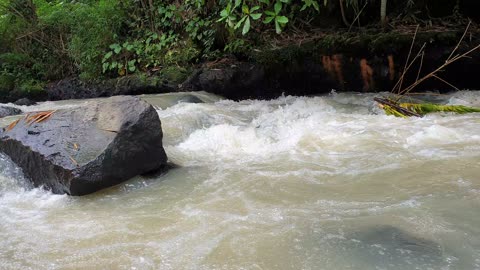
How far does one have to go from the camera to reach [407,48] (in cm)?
684

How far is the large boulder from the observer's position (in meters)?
3.72

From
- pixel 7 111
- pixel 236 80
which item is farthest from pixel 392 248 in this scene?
pixel 7 111

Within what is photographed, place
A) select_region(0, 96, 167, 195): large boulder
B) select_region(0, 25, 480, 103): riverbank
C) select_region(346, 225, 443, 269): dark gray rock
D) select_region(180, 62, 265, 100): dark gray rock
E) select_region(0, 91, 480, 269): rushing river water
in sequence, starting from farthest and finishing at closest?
1. select_region(180, 62, 265, 100): dark gray rock
2. select_region(0, 25, 480, 103): riverbank
3. select_region(0, 96, 167, 195): large boulder
4. select_region(0, 91, 480, 269): rushing river water
5. select_region(346, 225, 443, 269): dark gray rock

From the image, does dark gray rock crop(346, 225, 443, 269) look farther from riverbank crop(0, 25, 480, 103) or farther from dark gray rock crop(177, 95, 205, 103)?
dark gray rock crop(177, 95, 205, 103)

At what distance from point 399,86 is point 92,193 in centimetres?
516

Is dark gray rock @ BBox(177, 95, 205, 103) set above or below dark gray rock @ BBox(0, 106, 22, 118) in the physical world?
below

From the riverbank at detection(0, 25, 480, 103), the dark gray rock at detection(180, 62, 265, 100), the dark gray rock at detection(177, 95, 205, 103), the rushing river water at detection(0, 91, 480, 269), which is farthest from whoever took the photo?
the dark gray rock at detection(180, 62, 265, 100)

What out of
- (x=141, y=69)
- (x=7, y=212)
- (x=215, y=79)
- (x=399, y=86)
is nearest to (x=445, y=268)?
(x=7, y=212)

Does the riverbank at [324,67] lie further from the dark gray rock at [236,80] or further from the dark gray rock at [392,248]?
the dark gray rock at [392,248]

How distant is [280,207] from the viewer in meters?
3.09

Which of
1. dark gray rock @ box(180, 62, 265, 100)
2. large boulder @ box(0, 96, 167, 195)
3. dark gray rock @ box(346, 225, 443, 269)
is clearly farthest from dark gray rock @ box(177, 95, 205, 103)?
dark gray rock @ box(346, 225, 443, 269)

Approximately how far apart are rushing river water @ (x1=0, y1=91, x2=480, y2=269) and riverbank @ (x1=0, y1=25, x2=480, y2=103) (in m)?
1.85

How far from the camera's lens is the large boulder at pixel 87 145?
3725 mm

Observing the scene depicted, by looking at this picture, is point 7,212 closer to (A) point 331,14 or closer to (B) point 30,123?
(B) point 30,123
